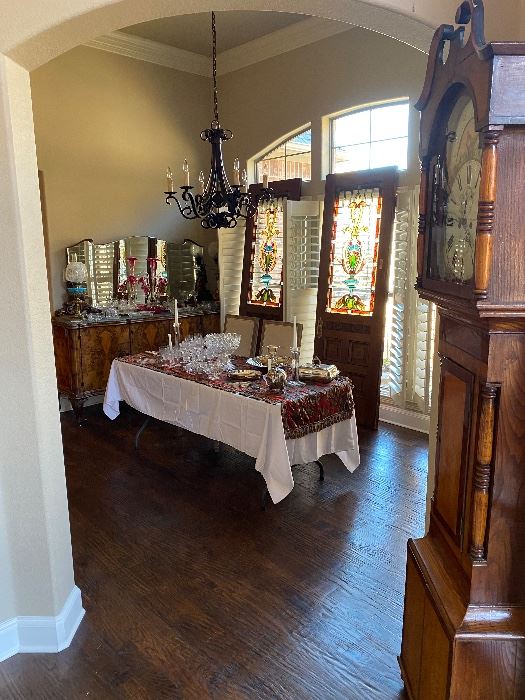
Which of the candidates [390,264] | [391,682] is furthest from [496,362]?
[390,264]

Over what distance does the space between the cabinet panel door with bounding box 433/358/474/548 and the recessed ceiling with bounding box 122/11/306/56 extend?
4439 mm

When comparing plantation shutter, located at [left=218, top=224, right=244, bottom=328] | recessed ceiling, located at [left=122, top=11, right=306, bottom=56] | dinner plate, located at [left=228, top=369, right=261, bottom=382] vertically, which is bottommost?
dinner plate, located at [left=228, top=369, right=261, bottom=382]

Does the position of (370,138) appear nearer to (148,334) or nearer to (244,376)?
(244,376)

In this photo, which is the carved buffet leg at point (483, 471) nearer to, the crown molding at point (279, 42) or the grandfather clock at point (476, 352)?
the grandfather clock at point (476, 352)

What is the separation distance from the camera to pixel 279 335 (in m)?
4.35

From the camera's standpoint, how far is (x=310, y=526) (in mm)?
3004

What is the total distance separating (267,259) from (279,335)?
4.31 ft

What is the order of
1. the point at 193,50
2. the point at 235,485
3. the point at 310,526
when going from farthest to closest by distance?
the point at 193,50 → the point at 235,485 → the point at 310,526

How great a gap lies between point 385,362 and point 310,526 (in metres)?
2.14

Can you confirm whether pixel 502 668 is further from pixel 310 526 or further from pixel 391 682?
pixel 310 526

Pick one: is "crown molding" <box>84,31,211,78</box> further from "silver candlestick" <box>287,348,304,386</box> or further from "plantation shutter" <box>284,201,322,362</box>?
"silver candlestick" <box>287,348,304,386</box>

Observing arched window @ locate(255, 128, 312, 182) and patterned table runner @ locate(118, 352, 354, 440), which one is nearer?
patterned table runner @ locate(118, 352, 354, 440)

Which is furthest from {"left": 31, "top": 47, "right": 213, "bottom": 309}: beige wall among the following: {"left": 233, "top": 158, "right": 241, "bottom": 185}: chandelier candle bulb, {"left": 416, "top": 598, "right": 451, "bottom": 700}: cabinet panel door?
{"left": 416, "top": 598, "right": 451, "bottom": 700}: cabinet panel door

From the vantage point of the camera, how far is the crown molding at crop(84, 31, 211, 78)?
5125 mm
